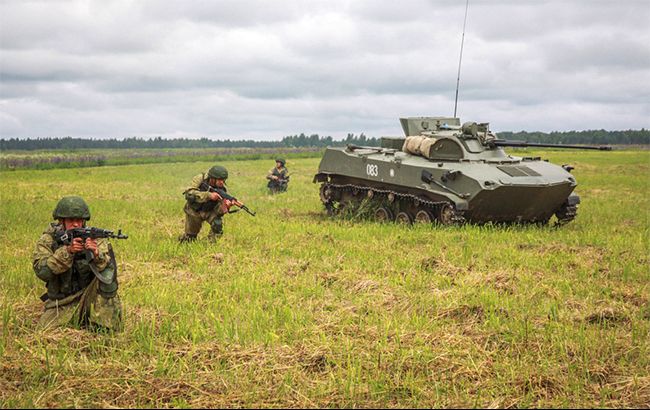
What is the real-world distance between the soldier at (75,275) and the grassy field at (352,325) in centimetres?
23

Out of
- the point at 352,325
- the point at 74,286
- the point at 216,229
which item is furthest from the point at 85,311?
the point at 216,229

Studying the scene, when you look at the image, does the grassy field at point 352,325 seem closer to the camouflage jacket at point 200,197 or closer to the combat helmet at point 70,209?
the camouflage jacket at point 200,197

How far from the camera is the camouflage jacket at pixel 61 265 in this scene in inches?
272

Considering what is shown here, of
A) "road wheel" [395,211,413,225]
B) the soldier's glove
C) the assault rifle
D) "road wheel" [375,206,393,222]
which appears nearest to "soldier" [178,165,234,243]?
the assault rifle

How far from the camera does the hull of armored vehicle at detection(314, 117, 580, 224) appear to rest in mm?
14328

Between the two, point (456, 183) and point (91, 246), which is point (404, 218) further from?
point (91, 246)

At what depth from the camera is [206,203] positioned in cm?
1254

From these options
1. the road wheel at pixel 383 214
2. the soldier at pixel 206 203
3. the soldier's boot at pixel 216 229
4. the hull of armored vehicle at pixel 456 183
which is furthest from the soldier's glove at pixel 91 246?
the road wheel at pixel 383 214

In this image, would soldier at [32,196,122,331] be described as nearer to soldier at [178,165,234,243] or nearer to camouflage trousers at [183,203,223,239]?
soldier at [178,165,234,243]

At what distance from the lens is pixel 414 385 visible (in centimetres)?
581

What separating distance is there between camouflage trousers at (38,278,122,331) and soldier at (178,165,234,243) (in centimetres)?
508

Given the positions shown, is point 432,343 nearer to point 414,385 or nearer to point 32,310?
point 414,385

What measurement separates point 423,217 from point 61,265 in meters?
9.55

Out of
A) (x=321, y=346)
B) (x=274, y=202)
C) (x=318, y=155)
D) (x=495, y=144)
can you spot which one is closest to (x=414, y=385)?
(x=321, y=346)
